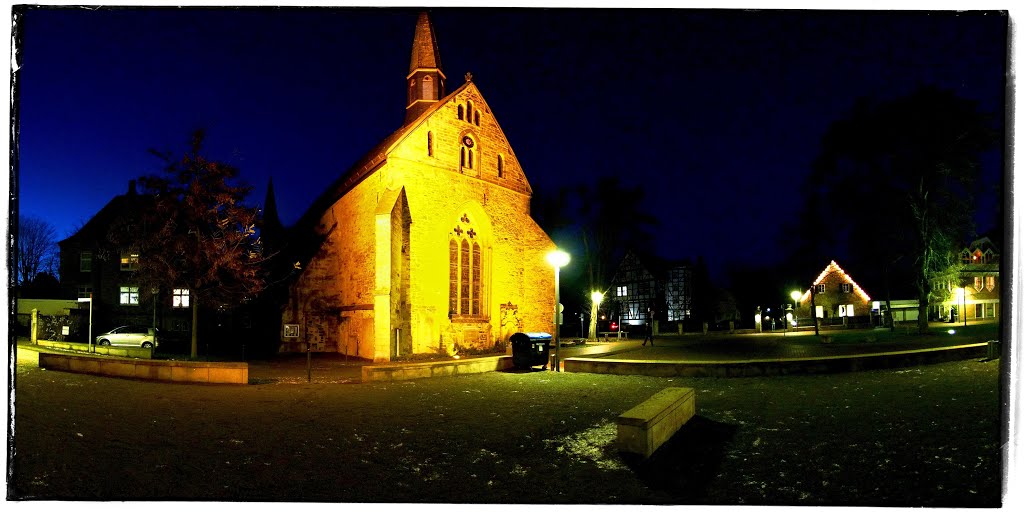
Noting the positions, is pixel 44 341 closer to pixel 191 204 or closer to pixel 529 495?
pixel 191 204

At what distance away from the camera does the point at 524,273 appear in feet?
80.6

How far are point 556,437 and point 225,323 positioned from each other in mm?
28238

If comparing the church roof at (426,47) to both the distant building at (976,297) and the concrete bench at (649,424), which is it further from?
the distant building at (976,297)

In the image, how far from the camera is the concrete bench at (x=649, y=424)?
580cm

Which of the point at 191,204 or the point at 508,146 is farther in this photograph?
the point at 508,146

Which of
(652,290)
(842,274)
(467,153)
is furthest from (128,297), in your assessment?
(842,274)

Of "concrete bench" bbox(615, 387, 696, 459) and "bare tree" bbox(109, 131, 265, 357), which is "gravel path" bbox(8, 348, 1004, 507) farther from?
"bare tree" bbox(109, 131, 265, 357)

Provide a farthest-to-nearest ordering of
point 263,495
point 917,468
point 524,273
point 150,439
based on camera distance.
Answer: point 524,273
point 150,439
point 917,468
point 263,495

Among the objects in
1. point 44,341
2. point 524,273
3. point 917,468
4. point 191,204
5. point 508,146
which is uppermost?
point 508,146

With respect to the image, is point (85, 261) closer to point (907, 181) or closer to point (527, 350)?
point (527, 350)

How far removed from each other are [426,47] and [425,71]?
3.82 feet

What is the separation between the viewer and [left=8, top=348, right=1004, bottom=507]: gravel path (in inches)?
200

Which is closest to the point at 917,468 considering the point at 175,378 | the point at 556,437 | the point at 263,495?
the point at 556,437

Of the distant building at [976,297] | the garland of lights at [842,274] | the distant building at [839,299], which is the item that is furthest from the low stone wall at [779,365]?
the garland of lights at [842,274]
